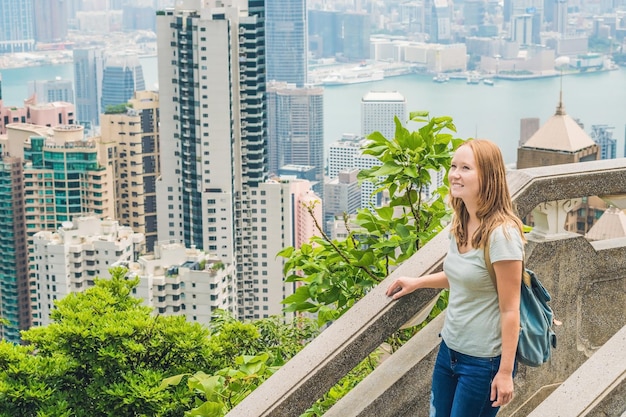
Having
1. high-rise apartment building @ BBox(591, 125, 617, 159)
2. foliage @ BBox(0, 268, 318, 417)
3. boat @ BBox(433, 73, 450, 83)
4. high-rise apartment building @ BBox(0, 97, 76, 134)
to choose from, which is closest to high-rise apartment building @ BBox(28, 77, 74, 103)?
high-rise apartment building @ BBox(0, 97, 76, 134)

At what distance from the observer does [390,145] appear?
5.78ft

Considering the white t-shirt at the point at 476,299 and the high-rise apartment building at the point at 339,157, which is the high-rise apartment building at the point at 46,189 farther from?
the white t-shirt at the point at 476,299

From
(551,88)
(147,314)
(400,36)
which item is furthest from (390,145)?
(400,36)

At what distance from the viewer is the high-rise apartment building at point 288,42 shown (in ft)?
184

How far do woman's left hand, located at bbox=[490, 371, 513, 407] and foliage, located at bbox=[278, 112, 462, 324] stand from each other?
1.90ft

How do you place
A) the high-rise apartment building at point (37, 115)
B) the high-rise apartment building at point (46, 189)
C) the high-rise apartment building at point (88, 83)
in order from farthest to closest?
1. the high-rise apartment building at point (88, 83)
2. the high-rise apartment building at point (37, 115)
3. the high-rise apartment building at point (46, 189)

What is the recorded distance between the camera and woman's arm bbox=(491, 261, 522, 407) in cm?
119

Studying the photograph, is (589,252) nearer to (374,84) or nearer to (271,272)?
(271,272)

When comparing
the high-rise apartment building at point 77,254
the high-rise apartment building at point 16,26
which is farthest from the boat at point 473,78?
the high-rise apartment building at point 16,26

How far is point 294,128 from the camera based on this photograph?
168 ft

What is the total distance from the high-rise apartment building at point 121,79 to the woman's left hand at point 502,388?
5691 centimetres

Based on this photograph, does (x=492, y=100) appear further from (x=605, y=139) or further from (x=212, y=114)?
(x=212, y=114)

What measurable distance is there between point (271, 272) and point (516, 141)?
37.1 ft

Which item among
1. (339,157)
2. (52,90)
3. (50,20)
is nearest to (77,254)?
(339,157)
